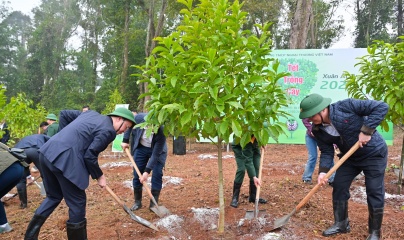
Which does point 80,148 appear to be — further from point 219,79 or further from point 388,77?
point 388,77

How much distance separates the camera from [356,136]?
3580 mm

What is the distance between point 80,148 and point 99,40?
104 feet

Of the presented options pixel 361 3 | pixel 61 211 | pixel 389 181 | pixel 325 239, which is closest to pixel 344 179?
pixel 325 239

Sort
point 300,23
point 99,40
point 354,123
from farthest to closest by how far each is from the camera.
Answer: point 99,40
point 300,23
point 354,123

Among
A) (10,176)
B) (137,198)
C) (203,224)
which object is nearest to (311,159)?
(203,224)

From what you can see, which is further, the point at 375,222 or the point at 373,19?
the point at 373,19

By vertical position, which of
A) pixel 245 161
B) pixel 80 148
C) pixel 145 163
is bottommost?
pixel 145 163

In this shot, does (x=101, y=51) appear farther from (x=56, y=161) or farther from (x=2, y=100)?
(x=56, y=161)

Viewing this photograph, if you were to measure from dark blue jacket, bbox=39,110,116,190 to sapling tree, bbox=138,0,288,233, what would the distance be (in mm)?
510

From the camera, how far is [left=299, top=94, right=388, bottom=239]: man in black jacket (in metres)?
3.41

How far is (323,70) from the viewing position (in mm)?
11070

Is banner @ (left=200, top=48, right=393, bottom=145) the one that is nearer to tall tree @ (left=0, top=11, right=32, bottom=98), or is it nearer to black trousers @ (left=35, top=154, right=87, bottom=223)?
black trousers @ (left=35, top=154, right=87, bottom=223)

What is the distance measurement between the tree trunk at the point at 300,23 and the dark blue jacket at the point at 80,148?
11947 mm

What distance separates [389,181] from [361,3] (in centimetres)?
2626
